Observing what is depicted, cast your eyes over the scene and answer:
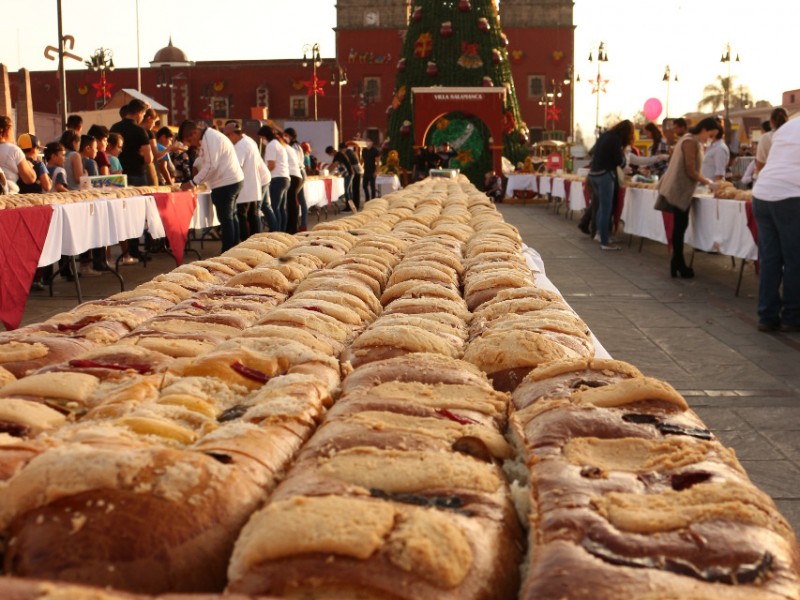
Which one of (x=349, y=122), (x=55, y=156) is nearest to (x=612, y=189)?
(x=55, y=156)

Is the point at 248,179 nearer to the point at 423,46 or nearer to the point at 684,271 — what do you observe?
→ the point at 684,271

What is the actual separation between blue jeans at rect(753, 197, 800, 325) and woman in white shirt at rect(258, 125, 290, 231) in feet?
23.0

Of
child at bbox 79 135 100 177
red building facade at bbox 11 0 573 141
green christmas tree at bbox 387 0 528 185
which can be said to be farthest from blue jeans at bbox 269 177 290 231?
red building facade at bbox 11 0 573 141

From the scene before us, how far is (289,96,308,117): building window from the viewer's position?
168 feet

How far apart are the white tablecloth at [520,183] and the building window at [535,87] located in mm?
26807

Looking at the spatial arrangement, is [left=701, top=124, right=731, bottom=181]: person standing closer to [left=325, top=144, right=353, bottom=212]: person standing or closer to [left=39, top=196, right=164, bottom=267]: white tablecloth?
[left=39, top=196, right=164, bottom=267]: white tablecloth

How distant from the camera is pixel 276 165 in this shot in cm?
1206

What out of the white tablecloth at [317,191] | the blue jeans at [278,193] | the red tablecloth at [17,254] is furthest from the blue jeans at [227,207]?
the white tablecloth at [317,191]

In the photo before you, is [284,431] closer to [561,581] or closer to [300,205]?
[561,581]

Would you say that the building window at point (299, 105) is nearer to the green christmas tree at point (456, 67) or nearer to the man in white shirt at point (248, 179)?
the green christmas tree at point (456, 67)

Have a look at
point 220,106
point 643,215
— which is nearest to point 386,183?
point 643,215

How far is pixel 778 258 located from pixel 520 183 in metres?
18.4

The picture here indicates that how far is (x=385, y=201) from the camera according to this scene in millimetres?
7473

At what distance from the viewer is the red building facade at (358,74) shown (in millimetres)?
50625
